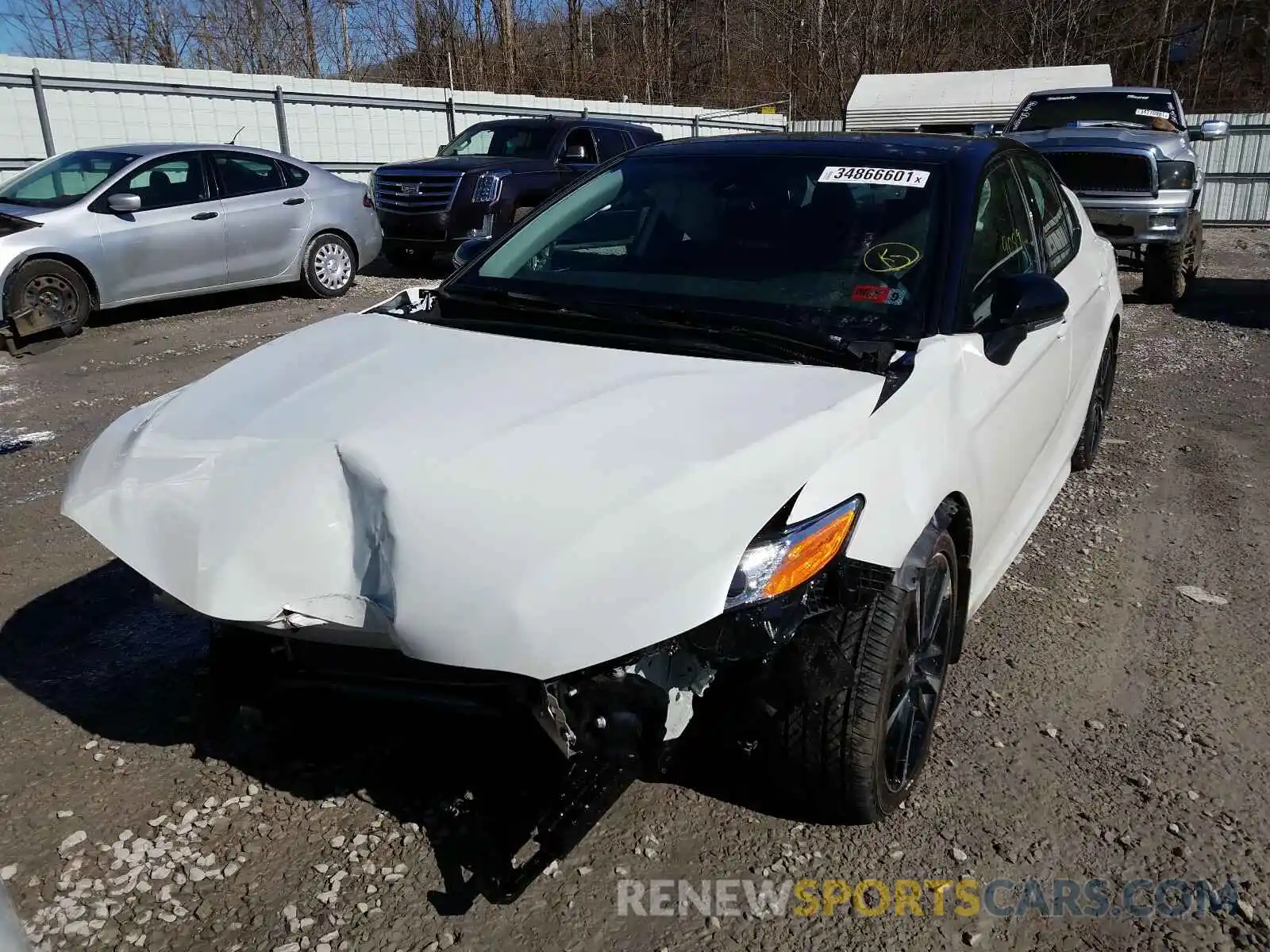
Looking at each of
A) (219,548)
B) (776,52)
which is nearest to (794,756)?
(219,548)

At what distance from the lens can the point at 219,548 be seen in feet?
7.75

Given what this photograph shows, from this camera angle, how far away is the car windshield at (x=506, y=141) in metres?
12.8

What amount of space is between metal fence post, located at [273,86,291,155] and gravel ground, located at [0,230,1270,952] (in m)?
12.6

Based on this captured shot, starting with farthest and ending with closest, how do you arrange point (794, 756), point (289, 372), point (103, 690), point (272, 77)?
point (272, 77) → point (103, 690) → point (289, 372) → point (794, 756)

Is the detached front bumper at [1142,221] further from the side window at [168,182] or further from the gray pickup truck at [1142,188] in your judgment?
the side window at [168,182]

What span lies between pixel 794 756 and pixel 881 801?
0.31m

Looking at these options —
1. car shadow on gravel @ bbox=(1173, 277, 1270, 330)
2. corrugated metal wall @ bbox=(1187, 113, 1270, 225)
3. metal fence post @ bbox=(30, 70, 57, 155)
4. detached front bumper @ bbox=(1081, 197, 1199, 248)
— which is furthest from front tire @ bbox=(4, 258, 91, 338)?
corrugated metal wall @ bbox=(1187, 113, 1270, 225)

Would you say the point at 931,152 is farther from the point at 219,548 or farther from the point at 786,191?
the point at 219,548

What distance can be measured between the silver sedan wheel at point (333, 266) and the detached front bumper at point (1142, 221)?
7.48m

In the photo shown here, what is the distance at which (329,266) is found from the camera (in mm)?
11031

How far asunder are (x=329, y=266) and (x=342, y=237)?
→ 340 mm

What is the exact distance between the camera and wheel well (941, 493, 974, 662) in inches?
113

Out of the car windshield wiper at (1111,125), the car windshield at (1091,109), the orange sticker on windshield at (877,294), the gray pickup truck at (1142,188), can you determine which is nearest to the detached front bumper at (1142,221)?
the gray pickup truck at (1142,188)

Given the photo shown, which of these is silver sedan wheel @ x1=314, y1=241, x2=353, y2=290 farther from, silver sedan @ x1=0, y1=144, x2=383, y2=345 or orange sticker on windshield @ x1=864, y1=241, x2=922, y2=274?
orange sticker on windshield @ x1=864, y1=241, x2=922, y2=274
